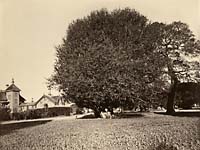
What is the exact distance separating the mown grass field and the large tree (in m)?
0.08

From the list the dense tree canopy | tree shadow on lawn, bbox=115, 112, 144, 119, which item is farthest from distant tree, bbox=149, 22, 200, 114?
tree shadow on lawn, bbox=115, 112, 144, 119

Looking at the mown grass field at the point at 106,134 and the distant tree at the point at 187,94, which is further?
the distant tree at the point at 187,94

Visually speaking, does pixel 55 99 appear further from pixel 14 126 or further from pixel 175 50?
pixel 175 50

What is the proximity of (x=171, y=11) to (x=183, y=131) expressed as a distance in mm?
460

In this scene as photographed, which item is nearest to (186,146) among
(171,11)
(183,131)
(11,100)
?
(183,131)

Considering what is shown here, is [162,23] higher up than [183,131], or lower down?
higher up

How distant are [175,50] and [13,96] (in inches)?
24.6

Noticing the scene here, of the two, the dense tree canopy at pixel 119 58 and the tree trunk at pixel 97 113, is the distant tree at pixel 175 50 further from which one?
the tree trunk at pixel 97 113

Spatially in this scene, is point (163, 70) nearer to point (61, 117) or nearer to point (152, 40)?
point (152, 40)

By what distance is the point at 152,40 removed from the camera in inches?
43.7

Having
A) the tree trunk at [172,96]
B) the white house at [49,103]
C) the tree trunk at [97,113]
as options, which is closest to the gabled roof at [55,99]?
the white house at [49,103]

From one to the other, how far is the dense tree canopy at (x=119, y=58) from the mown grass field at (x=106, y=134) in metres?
0.07

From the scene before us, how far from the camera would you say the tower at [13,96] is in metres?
1.07

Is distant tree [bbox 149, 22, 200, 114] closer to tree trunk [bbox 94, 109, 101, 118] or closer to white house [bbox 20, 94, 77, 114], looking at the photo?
tree trunk [bbox 94, 109, 101, 118]
